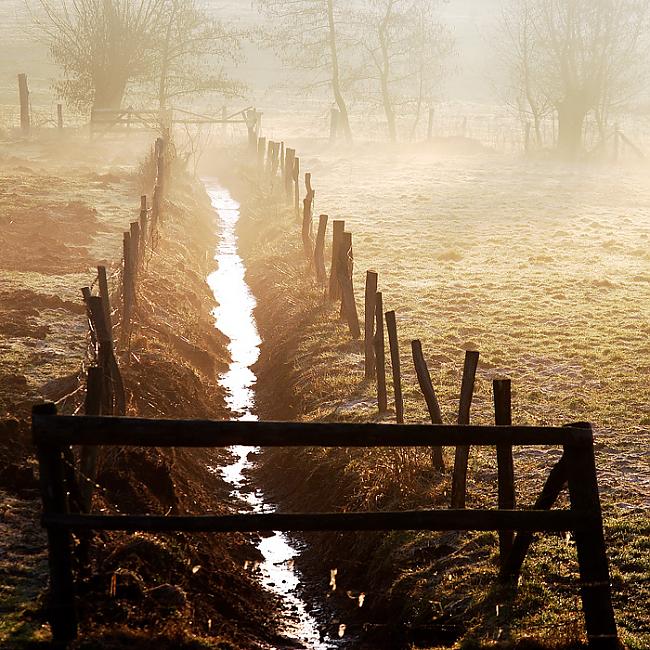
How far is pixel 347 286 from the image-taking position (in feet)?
49.8

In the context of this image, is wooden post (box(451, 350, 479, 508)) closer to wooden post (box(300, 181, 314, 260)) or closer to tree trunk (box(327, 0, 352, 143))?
wooden post (box(300, 181, 314, 260))

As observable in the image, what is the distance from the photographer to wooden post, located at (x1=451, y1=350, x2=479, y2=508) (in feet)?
26.0

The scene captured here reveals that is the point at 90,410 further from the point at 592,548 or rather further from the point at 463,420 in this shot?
the point at 592,548

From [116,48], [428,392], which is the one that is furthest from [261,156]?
[428,392]

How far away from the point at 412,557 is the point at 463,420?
3.71 ft

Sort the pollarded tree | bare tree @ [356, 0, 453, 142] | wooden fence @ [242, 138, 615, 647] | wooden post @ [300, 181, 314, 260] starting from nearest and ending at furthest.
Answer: wooden fence @ [242, 138, 615, 647] < wooden post @ [300, 181, 314, 260] < the pollarded tree < bare tree @ [356, 0, 453, 142]

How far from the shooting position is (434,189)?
34.7 m

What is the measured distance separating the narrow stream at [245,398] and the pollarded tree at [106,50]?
15.6 meters

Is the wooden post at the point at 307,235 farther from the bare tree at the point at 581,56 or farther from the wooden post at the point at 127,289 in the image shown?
the bare tree at the point at 581,56

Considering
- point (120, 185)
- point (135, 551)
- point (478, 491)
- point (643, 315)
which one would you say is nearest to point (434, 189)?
point (120, 185)

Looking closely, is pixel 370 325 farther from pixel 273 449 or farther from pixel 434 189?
pixel 434 189

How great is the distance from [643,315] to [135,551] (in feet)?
38.2

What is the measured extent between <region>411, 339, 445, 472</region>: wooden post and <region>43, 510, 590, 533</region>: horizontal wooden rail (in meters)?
2.76

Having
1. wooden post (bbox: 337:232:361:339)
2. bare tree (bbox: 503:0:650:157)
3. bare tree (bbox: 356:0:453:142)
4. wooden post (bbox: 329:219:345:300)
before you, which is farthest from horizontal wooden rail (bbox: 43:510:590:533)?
bare tree (bbox: 356:0:453:142)
